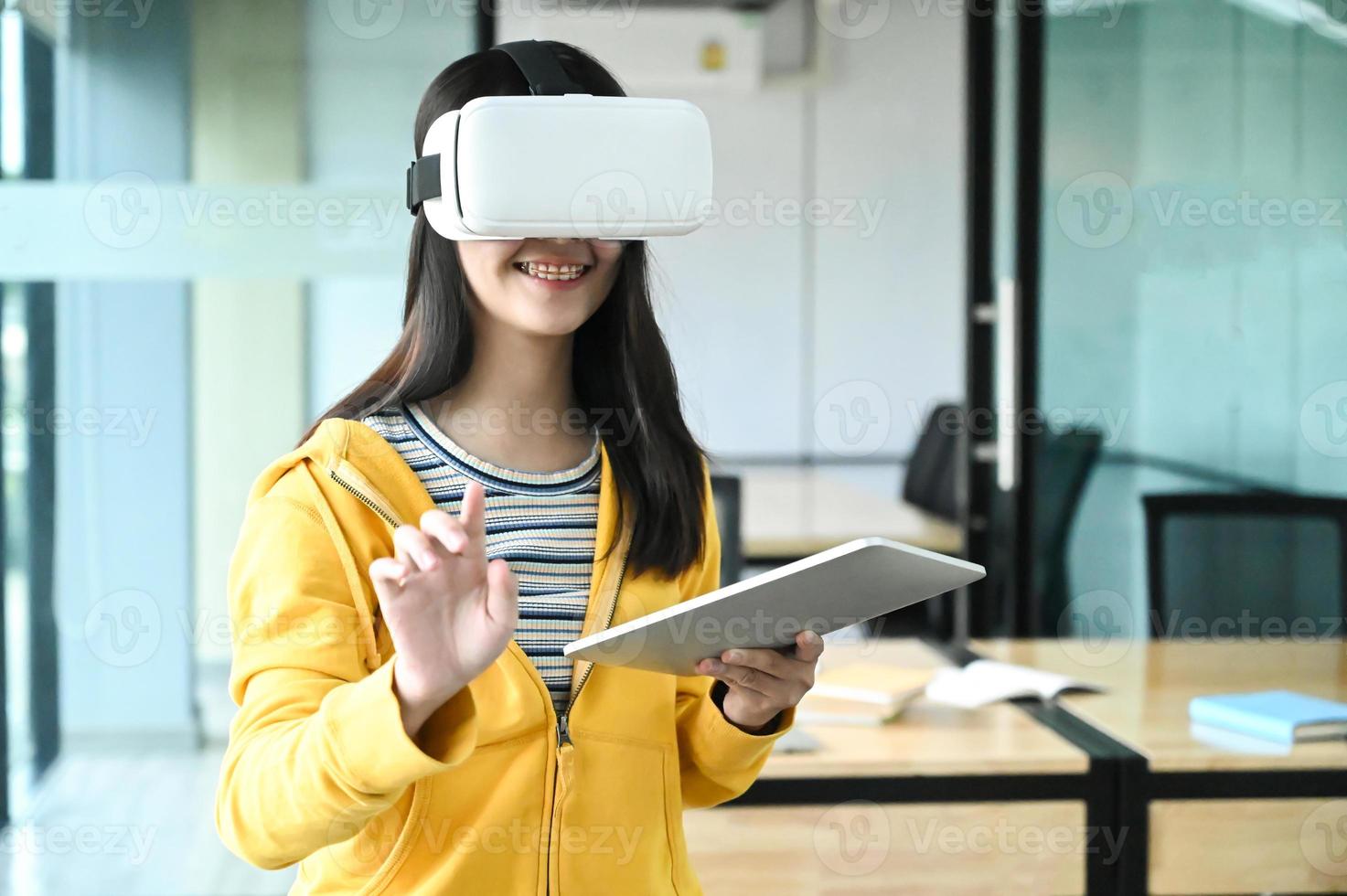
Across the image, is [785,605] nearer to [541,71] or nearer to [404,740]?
[404,740]

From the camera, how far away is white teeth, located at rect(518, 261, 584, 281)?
1.02 m

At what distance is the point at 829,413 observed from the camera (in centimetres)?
514

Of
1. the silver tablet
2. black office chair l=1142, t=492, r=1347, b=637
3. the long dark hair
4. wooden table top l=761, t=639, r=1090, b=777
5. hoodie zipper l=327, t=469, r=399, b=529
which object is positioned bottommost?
wooden table top l=761, t=639, r=1090, b=777

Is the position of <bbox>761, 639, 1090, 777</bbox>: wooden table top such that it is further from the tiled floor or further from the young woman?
the tiled floor

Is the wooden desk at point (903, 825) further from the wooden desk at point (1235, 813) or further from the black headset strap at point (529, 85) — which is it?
the black headset strap at point (529, 85)

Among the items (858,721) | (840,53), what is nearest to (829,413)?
(840,53)

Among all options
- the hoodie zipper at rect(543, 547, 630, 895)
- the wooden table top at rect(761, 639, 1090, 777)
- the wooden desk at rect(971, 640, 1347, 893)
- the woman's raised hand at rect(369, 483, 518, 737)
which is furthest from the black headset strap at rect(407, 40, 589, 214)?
the wooden desk at rect(971, 640, 1347, 893)

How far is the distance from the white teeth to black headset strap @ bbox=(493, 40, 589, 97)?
0.13 m

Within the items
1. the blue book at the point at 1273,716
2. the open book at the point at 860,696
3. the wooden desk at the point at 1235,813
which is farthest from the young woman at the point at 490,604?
the blue book at the point at 1273,716

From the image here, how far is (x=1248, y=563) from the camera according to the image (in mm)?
2643

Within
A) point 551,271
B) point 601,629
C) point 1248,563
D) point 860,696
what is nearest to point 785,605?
point 601,629

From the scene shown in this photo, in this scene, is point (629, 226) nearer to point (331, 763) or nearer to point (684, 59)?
point (331, 763)

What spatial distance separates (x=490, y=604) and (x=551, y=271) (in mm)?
332

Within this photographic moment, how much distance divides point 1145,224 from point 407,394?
7.28 feet
